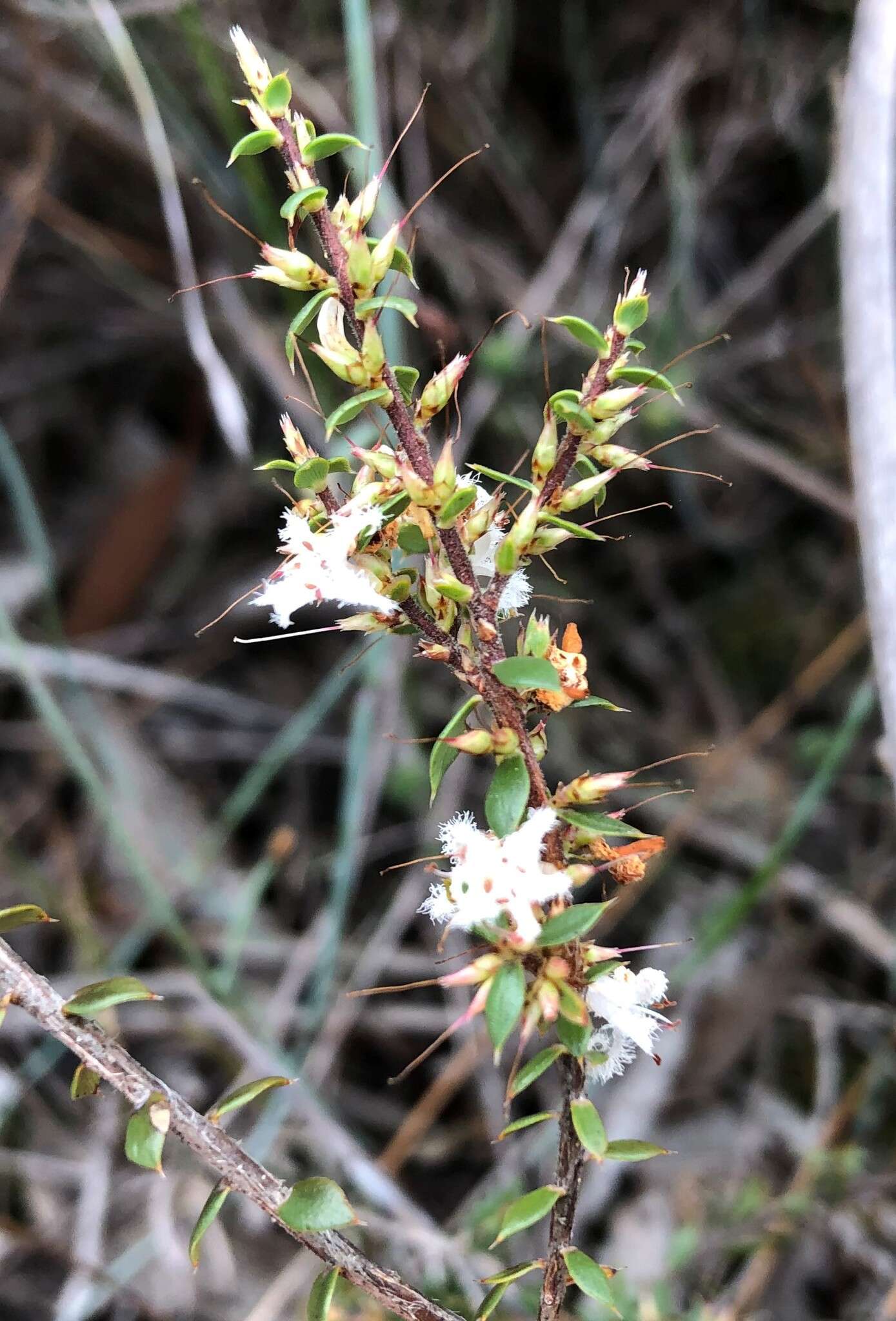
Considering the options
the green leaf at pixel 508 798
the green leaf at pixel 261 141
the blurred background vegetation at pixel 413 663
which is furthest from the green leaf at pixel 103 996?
the blurred background vegetation at pixel 413 663

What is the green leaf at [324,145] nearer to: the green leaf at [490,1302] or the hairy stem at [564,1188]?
the hairy stem at [564,1188]

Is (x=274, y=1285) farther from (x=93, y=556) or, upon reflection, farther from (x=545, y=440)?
(x=93, y=556)

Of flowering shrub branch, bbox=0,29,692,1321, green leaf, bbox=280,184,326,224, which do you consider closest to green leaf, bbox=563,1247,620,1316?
flowering shrub branch, bbox=0,29,692,1321

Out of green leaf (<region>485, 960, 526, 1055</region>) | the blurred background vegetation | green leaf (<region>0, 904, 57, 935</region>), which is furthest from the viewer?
the blurred background vegetation

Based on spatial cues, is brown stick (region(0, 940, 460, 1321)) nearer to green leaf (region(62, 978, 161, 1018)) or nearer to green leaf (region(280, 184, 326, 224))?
green leaf (region(62, 978, 161, 1018))

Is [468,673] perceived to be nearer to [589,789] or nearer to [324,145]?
[589,789]

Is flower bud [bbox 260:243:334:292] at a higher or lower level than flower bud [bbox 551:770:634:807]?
higher

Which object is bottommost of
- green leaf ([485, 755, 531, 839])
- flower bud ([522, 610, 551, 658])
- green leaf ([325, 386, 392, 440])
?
green leaf ([485, 755, 531, 839])
